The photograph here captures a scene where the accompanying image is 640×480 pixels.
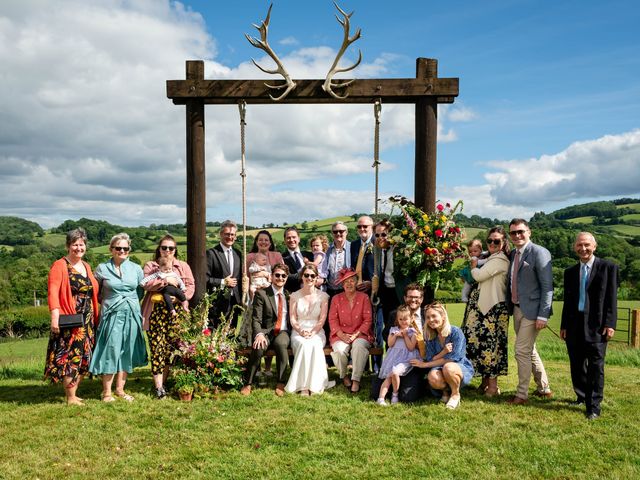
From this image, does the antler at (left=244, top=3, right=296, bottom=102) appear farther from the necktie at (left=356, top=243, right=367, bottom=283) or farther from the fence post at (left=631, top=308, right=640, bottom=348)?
the fence post at (left=631, top=308, right=640, bottom=348)

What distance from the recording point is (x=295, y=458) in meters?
4.90

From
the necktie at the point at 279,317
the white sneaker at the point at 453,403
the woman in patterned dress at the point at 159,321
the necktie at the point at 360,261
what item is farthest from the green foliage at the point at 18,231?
the white sneaker at the point at 453,403

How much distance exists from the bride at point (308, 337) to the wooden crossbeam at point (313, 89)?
260cm

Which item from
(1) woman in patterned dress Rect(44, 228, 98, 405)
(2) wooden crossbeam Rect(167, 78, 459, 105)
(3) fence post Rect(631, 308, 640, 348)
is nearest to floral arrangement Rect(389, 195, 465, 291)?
(2) wooden crossbeam Rect(167, 78, 459, 105)

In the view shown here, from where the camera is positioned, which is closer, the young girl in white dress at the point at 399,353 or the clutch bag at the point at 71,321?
the clutch bag at the point at 71,321

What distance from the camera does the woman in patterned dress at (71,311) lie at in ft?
20.9

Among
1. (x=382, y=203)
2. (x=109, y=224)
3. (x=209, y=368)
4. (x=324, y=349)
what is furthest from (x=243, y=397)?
(x=109, y=224)

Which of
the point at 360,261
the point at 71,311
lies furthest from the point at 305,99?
the point at 71,311

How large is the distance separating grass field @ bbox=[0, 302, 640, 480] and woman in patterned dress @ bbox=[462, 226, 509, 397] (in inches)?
17.1

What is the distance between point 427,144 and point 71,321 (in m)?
5.48

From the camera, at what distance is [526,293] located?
6.31m

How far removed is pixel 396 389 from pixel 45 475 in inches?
156

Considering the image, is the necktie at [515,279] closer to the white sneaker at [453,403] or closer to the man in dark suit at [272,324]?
the white sneaker at [453,403]

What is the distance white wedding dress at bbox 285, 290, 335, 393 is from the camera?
6945 millimetres
